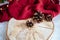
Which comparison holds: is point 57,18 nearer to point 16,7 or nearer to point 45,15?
point 45,15

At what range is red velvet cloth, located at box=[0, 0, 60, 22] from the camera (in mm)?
857

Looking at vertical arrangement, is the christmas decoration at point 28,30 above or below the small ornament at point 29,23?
below

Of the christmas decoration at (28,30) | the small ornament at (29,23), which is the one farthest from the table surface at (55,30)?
the small ornament at (29,23)

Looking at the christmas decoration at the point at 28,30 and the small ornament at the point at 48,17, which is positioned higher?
the small ornament at the point at 48,17

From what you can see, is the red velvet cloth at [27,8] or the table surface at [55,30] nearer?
the table surface at [55,30]

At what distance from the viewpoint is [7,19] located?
84cm

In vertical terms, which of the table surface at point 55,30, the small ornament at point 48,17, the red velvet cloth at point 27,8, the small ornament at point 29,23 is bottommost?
the table surface at point 55,30

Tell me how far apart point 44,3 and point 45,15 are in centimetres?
15

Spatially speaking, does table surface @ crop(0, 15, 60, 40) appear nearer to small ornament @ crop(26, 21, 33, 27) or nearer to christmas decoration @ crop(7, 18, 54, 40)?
christmas decoration @ crop(7, 18, 54, 40)

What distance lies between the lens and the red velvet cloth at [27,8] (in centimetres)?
86

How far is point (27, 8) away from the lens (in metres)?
0.88

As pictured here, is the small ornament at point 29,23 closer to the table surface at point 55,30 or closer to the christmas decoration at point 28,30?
the christmas decoration at point 28,30

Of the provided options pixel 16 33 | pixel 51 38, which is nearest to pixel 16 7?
pixel 16 33

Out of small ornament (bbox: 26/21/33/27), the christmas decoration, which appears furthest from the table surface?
small ornament (bbox: 26/21/33/27)
